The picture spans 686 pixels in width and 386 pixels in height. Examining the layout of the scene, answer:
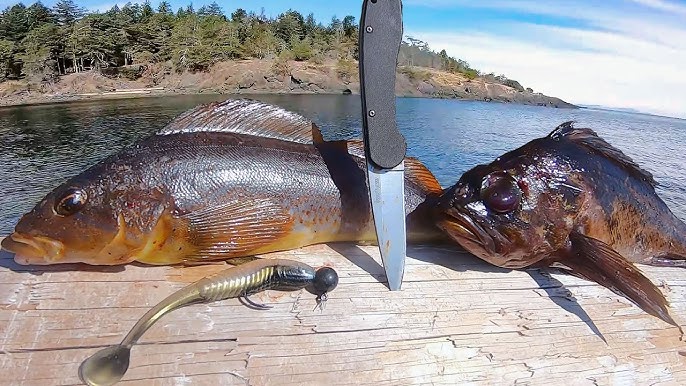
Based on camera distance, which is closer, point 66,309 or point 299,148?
point 66,309

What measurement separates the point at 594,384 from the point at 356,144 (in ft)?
4.66

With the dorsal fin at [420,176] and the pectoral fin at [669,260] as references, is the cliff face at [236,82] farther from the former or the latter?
the pectoral fin at [669,260]

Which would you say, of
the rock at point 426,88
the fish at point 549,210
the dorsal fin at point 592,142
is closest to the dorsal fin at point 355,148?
the fish at point 549,210

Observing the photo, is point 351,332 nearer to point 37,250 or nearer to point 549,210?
point 549,210

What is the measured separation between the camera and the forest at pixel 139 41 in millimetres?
57656

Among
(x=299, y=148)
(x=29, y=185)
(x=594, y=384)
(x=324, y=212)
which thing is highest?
(x=299, y=148)

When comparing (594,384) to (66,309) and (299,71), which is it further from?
(299,71)

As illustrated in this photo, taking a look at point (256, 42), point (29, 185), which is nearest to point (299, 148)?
point (29, 185)

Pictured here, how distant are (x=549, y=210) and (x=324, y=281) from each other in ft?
3.48

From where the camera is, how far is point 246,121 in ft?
8.04

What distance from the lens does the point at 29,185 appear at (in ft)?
49.1

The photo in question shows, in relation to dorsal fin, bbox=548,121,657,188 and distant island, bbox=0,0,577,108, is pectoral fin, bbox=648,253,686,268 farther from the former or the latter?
distant island, bbox=0,0,577,108

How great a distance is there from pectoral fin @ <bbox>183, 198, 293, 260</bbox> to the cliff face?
54.7m

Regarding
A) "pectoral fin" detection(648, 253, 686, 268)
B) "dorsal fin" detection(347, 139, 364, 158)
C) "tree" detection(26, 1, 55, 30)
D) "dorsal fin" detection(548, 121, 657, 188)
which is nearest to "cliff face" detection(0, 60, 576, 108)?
"tree" detection(26, 1, 55, 30)
